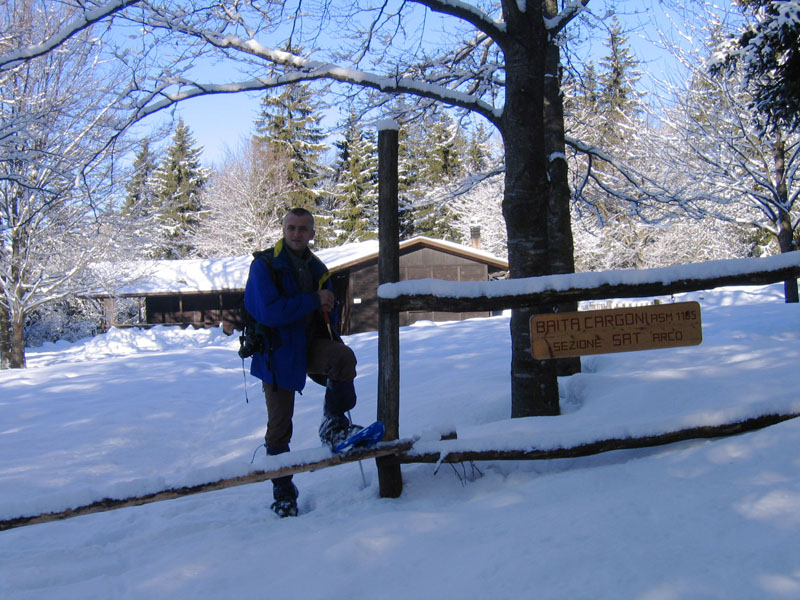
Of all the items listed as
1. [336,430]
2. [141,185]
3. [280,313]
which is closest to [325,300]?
[280,313]

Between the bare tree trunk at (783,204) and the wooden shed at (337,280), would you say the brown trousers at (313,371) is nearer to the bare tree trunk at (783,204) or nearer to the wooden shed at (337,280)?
the bare tree trunk at (783,204)

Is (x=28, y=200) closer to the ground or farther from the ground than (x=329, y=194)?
closer to the ground

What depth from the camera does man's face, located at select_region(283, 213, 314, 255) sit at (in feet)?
14.4

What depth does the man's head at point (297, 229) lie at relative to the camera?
4.38m

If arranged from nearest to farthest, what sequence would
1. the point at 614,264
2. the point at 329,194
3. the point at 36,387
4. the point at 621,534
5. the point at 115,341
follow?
the point at 621,534
the point at 36,387
the point at 115,341
the point at 614,264
the point at 329,194

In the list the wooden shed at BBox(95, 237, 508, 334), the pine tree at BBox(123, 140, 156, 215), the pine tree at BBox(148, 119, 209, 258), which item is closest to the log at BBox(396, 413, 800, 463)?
the pine tree at BBox(123, 140, 156, 215)

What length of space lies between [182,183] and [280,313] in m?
47.3

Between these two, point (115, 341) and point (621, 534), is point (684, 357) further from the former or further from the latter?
point (115, 341)

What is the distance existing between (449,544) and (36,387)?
358 inches

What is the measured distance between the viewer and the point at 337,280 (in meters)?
29.6

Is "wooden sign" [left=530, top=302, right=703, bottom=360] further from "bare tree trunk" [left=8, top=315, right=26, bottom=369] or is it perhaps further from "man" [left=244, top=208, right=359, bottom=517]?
"bare tree trunk" [left=8, top=315, right=26, bottom=369]

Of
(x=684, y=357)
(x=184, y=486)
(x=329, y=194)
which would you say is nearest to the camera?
(x=184, y=486)

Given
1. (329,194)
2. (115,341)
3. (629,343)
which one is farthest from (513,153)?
(329,194)

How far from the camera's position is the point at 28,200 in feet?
59.8
